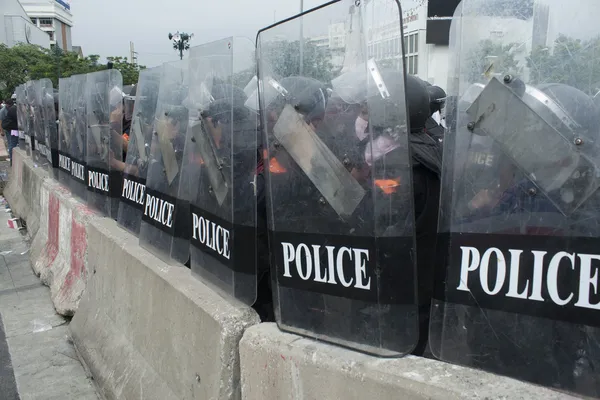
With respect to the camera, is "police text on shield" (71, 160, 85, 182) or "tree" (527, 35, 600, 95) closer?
"tree" (527, 35, 600, 95)

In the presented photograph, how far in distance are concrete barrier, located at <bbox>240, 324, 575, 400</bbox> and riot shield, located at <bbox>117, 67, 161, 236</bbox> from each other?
89.1 inches

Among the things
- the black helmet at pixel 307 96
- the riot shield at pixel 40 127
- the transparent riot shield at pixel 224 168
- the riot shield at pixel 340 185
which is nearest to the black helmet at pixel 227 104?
the transparent riot shield at pixel 224 168

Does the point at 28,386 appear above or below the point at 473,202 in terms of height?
below

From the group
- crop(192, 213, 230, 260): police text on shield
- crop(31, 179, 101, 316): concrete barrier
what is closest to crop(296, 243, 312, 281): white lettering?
crop(192, 213, 230, 260): police text on shield

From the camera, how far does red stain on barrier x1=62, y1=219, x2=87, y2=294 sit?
514 centimetres

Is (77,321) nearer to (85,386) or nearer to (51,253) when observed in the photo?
(85,386)

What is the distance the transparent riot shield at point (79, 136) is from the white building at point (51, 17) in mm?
88462

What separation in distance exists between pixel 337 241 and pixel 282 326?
55 cm

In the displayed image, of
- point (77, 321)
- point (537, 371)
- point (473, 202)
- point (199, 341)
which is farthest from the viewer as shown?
point (77, 321)

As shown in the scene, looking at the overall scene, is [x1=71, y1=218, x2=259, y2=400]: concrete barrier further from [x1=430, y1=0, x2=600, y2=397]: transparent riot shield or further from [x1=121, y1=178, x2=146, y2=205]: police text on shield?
[x1=430, y1=0, x2=600, y2=397]: transparent riot shield

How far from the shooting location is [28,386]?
164 inches

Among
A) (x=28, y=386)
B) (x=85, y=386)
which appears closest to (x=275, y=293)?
(x=85, y=386)

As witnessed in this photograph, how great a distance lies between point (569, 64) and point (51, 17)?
103197mm

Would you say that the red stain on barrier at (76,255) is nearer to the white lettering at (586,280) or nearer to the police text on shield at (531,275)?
the police text on shield at (531,275)
